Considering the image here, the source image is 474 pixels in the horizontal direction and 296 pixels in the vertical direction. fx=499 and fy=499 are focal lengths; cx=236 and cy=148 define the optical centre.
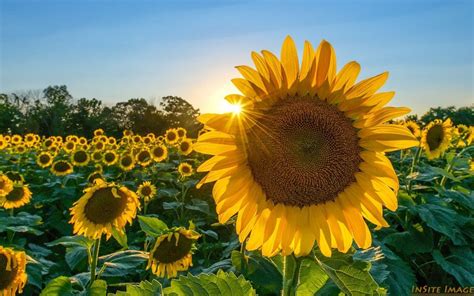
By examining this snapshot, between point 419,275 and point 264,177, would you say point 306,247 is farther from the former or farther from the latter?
point 419,275

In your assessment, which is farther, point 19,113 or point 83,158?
point 19,113

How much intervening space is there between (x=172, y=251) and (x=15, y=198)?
3.89 meters

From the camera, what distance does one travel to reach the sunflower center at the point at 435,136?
6332mm

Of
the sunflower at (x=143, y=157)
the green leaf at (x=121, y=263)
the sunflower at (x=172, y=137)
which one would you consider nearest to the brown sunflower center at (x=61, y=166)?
the sunflower at (x=143, y=157)

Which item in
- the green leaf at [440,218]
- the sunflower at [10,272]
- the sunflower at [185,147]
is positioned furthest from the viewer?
the sunflower at [185,147]

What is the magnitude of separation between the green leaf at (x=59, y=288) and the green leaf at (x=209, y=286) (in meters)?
1.97

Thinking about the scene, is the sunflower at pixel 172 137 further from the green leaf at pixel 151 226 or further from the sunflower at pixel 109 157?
the green leaf at pixel 151 226

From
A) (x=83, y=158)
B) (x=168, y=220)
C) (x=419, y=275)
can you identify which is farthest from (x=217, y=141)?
(x=83, y=158)

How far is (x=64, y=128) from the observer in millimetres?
44812

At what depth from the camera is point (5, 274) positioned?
113 inches

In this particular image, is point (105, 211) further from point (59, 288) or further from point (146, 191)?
point (146, 191)

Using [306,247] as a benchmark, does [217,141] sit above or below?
above

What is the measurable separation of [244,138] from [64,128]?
45817 mm

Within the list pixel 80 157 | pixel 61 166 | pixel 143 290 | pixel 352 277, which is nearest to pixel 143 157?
pixel 61 166
